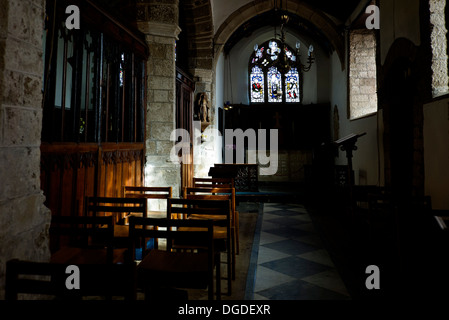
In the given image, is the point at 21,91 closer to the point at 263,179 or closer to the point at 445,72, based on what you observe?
the point at 445,72

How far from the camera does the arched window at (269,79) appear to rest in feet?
34.7

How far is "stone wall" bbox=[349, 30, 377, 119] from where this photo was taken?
679cm

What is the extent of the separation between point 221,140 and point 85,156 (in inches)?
271

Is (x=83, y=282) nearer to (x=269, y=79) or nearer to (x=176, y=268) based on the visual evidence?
(x=176, y=268)

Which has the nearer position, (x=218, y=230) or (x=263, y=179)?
(x=218, y=230)

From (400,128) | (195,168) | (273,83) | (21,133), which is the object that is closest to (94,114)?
(21,133)

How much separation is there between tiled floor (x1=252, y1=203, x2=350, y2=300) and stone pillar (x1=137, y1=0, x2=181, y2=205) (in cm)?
166

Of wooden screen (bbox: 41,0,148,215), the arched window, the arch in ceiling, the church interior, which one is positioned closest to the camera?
the church interior

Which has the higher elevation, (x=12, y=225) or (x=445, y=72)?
(x=445, y=72)

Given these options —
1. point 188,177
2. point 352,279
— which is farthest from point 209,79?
point 352,279

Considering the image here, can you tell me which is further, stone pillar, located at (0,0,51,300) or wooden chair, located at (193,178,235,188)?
wooden chair, located at (193,178,235,188)

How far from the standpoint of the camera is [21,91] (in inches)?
62.9

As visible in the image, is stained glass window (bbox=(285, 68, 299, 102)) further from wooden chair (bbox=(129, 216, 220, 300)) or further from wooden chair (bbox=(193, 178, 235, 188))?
wooden chair (bbox=(129, 216, 220, 300))

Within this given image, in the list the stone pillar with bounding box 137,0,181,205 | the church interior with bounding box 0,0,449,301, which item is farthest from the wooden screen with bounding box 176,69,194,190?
the stone pillar with bounding box 137,0,181,205
